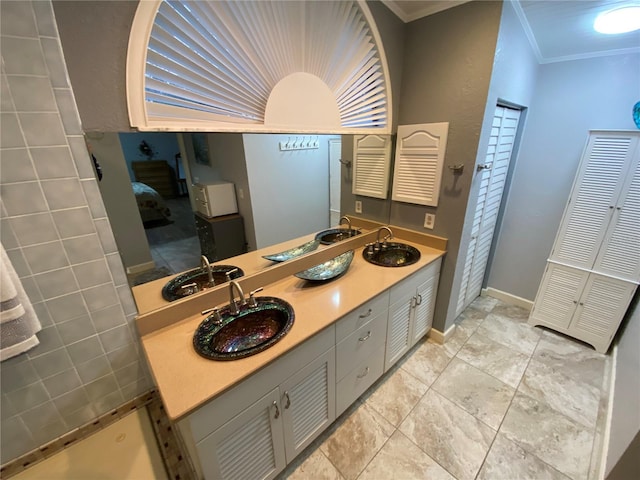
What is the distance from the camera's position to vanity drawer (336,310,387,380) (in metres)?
1.41

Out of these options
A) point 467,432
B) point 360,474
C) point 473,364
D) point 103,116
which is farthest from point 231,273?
point 473,364

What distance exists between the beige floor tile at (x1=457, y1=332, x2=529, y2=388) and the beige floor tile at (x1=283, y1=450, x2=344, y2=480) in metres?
1.32

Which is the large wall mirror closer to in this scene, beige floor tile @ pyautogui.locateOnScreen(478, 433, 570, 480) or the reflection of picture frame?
the reflection of picture frame

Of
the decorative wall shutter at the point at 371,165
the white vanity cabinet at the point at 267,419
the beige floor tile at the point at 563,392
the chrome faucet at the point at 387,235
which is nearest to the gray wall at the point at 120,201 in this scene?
the white vanity cabinet at the point at 267,419

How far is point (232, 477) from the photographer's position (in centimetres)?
107

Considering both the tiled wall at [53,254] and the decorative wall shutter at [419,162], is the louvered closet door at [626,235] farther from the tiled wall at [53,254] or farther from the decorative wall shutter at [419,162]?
the tiled wall at [53,254]

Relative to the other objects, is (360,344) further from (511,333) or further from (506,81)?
(506,81)

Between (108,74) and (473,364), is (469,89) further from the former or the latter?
(473,364)

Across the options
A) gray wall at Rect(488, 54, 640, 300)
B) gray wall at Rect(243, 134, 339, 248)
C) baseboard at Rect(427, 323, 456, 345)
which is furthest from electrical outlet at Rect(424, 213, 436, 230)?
gray wall at Rect(488, 54, 640, 300)

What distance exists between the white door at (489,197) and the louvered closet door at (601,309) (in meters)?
0.77

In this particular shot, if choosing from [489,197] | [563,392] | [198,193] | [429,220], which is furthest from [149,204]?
[563,392]

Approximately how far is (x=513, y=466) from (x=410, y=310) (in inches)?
37.2

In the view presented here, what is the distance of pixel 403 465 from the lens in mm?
1405

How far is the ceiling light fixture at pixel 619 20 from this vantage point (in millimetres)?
1415
